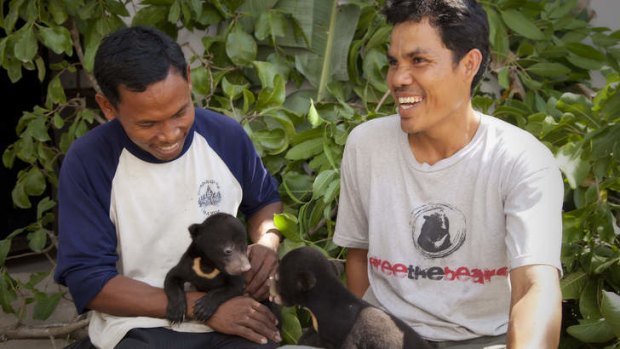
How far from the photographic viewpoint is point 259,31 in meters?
4.39

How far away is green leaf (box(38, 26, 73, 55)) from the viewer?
4.24 meters

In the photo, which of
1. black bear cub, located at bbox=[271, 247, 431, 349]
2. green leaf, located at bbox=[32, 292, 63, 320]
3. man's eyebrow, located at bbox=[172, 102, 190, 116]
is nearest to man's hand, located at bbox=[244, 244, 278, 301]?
black bear cub, located at bbox=[271, 247, 431, 349]

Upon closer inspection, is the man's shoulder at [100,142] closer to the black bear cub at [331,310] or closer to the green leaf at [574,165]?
the black bear cub at [331,310]

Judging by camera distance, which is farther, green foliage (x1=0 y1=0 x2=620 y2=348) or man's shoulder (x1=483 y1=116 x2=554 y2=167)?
green foliage (x1=0 y1=0 x2=620 y2=348)

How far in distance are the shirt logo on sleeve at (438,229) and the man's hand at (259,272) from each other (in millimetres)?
561

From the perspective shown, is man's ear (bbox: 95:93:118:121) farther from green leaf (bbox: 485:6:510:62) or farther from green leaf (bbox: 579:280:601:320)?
green leaf (bbox: 485:6:510:62)

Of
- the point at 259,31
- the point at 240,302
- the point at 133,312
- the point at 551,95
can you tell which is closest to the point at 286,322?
the point at 240,302

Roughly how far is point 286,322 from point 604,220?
1291mm

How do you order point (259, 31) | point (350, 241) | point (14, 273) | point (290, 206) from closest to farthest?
point (350, 241)
point (290, 206)
point (259, 31)
point (14, 273)

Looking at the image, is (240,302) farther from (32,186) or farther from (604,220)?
(32,186)

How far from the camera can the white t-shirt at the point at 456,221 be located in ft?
8.56

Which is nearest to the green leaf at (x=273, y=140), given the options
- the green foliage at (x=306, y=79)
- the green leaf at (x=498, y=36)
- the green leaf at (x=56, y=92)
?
the green foliage at (x=306, y=79)

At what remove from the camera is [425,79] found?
2699mm

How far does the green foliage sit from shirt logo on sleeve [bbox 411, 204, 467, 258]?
923 mm
